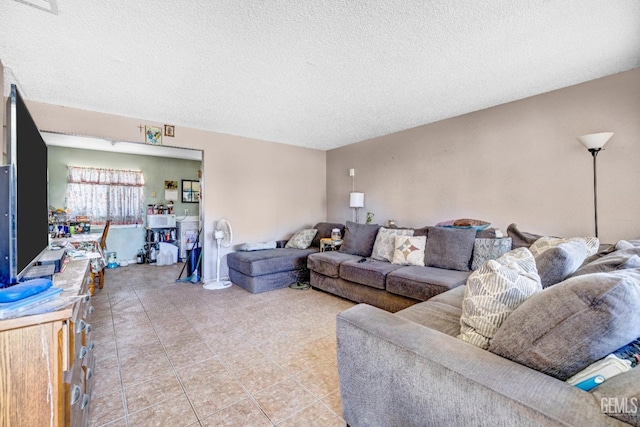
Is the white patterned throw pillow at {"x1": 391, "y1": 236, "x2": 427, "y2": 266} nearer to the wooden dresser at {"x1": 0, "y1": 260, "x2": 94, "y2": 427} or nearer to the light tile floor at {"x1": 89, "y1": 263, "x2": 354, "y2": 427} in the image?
the light tile floor at {"x1": 89, "y1": 263, "x2": 354, "y2": 427}

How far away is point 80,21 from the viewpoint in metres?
1.75

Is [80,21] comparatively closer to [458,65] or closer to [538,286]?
[458,65]

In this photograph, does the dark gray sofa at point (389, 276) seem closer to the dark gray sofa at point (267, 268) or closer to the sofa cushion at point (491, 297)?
the dark gray sofa at point (267, 268)

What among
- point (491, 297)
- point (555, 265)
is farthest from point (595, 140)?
point (491, 297)

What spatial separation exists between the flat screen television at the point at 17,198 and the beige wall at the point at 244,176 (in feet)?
8.10

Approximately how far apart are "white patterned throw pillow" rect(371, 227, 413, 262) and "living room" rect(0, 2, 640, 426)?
65 centimetres

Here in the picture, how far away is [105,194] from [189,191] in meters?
1.56

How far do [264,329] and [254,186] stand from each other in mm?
2677

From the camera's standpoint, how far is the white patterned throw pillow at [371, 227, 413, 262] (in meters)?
3.42

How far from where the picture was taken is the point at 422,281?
8.45 ft

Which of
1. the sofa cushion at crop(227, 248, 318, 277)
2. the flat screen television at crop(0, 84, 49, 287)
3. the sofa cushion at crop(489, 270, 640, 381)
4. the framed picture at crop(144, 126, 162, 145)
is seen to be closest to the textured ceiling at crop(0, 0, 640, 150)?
the framed picture at crop(144, 126, 162, 145)

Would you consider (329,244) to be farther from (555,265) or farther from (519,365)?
(519,365)

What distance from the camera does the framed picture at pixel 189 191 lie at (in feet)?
20.9

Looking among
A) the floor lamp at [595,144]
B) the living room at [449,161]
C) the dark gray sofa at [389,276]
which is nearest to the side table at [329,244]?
the dark gray sofa at [389,276]
